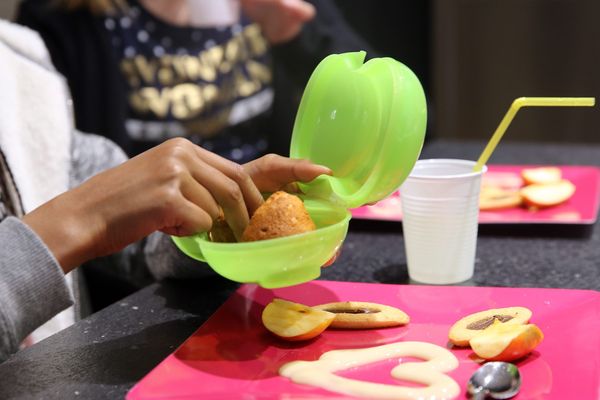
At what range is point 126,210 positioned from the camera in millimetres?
764

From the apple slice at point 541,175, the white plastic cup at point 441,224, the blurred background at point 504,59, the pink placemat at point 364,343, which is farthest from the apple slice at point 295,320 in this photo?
the blurred background at point 504,59

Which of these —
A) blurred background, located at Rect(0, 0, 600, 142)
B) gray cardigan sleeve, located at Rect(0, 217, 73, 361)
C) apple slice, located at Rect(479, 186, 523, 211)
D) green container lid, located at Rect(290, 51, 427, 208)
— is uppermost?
green container lid, located at Rect(290, 51, 427, 208)

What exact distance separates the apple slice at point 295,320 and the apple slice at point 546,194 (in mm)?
568

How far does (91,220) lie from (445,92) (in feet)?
8.95

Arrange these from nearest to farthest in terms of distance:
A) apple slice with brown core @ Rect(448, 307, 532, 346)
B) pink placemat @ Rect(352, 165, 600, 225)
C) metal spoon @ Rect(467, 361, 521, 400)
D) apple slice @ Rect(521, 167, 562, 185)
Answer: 1. metal spoon @ Rect(467, 361, 521, 400)
2. apple slice with brown core @ Rect(448, 307, 532, 346)
3. pink placemat @ Rect(352, 165, 600, 225)
4. apple slice @ Rect(521, 167, 562, 185)

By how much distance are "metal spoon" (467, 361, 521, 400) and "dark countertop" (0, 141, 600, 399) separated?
1.01 feet

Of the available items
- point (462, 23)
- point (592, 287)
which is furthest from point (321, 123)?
point (462, 23)

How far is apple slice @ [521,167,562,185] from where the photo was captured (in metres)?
1.34

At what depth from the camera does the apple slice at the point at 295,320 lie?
0.77 metres

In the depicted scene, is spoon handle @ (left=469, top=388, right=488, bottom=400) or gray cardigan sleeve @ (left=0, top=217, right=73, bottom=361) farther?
gray cardigan sleeve @ (left=0, top=217, right=73, bottom=361)

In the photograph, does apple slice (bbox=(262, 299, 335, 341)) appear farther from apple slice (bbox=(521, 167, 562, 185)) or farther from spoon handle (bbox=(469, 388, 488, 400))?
apple slice (bbox=(521, 167, 562, 185))

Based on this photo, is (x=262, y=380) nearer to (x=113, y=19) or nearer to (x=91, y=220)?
(x=91, y=220)

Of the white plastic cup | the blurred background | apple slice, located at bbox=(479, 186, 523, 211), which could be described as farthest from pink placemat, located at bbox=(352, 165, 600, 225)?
the blurred background

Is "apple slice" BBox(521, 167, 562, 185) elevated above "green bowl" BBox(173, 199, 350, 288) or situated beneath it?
situated beneath
